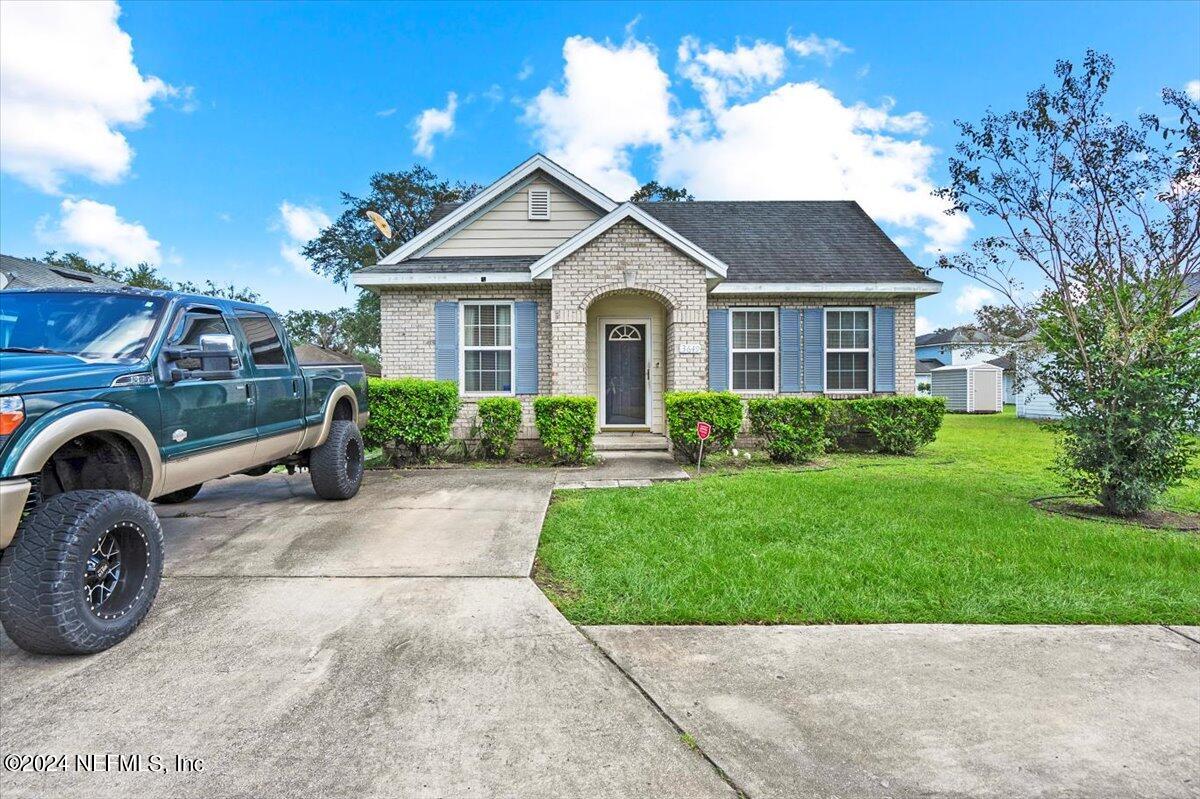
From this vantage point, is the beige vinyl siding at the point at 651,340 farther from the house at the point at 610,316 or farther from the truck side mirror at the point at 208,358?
the truck side mirror at the point at 208,358

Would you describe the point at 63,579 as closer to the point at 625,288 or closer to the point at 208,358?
the point at 208,358

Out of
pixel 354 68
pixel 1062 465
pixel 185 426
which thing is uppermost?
pixel 354 68

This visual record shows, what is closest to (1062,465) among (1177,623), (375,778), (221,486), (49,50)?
(1177,623)

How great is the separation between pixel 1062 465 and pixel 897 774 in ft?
18.3

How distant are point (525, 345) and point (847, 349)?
Result: 6404 mm

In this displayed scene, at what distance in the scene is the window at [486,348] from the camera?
10.7m

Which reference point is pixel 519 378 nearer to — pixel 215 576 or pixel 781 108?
pixel 215 576

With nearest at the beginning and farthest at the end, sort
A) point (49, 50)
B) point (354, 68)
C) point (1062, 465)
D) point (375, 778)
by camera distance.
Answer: point (375, 778) < point (1062, 465) < point (49, 50) < point (354, 68)

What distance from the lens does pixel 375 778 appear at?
1910 mm

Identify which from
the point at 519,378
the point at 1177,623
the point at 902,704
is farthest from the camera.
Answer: the point at 519,378

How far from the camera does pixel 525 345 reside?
10.6 metres

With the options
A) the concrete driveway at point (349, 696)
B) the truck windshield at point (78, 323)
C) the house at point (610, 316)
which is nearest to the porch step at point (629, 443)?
the house at point (610, 316)

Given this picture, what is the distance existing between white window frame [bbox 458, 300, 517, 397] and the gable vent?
206cm

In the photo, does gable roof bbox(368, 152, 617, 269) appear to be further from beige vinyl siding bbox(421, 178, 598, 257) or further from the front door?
the front door
